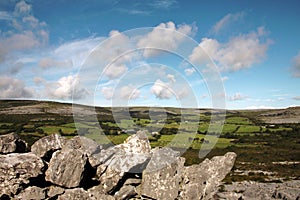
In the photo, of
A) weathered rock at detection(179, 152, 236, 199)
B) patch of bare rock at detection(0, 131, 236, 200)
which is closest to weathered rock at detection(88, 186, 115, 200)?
patch of bare rock at detection(0, 131, 236, 200)

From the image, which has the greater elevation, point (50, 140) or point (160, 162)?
point (50, 140)

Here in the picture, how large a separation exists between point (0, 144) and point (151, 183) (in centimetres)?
646

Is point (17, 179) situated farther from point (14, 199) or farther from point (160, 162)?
point (160, 162)

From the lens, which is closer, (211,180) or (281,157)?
(211,180)

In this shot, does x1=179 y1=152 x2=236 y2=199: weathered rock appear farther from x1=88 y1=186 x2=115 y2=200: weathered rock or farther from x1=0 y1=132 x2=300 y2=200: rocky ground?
x1=88 y1=186 x2=115 y2=200: weathered rock

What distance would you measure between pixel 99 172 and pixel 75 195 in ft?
4.93

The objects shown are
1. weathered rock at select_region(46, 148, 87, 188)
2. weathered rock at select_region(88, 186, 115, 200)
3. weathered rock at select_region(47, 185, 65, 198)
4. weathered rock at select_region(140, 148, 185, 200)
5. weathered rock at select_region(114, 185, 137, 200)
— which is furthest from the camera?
weathered rock at select_region(140, 148, 185, 200)

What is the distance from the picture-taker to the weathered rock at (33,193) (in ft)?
36.6

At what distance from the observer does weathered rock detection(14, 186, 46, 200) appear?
439 inches

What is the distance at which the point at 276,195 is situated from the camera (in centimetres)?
1560

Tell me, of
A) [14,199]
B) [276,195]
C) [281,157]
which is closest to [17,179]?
[14,199]

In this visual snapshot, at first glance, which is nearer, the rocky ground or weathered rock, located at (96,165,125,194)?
the rocky ground

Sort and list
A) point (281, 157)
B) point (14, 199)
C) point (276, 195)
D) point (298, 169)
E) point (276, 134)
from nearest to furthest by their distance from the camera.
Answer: point (14, 199)
point (276, 195)
point (298, 169)
point (281, 157)
point (276, 134)

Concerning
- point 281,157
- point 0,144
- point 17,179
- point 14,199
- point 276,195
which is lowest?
point 281,157
